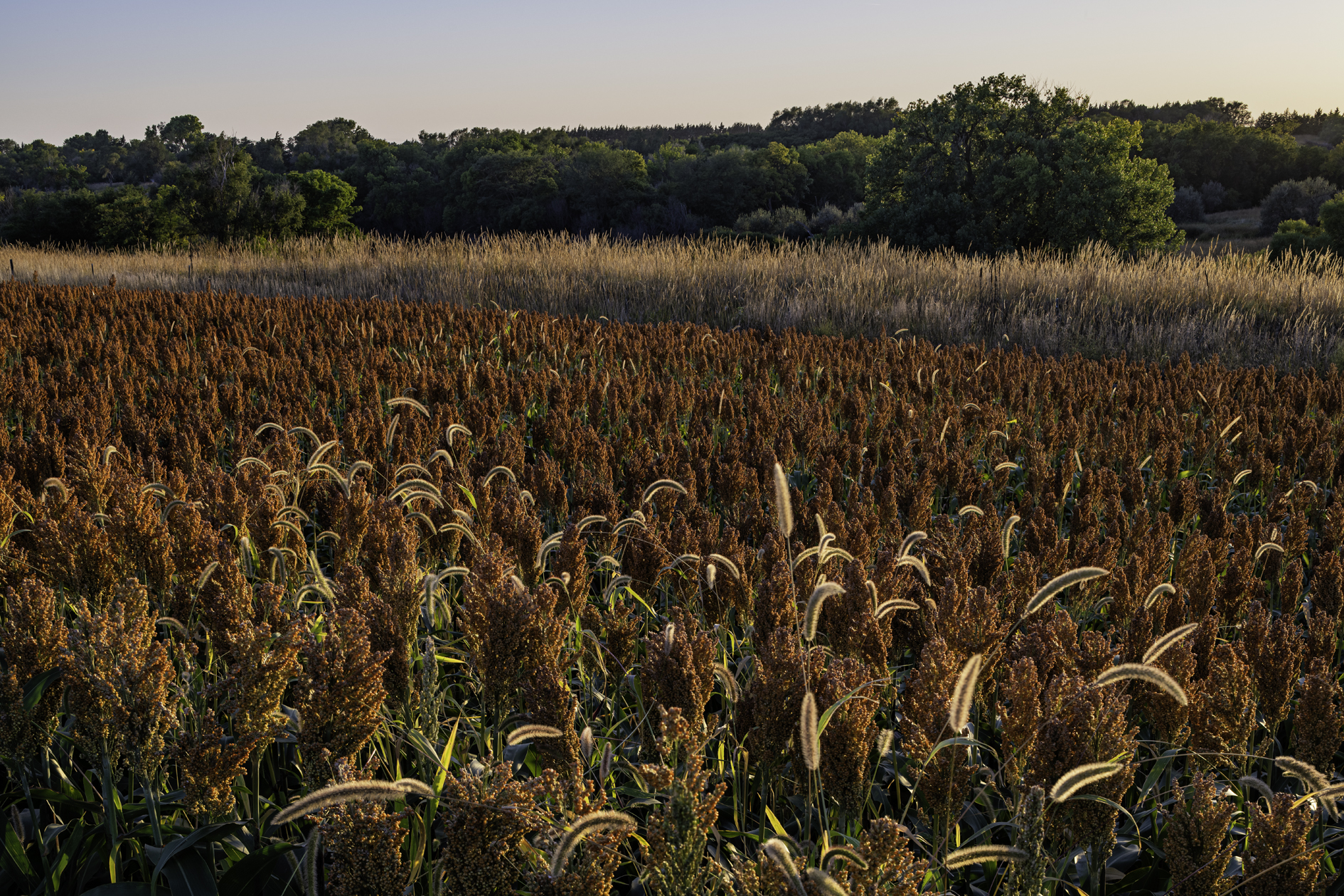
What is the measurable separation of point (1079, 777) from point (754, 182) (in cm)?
6597

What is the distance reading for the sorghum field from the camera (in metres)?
1.58

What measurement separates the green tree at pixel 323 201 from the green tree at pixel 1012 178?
3605 centimetres

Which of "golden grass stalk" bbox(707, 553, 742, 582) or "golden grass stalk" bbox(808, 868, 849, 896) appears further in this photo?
"golden grass stalk" bbox(707, 553, 742, 582)

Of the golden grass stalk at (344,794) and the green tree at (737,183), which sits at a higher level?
the green tree at (737,183)

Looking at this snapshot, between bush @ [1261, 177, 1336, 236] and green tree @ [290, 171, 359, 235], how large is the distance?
5493cm

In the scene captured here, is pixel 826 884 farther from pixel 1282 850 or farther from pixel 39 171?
pixel 39 171

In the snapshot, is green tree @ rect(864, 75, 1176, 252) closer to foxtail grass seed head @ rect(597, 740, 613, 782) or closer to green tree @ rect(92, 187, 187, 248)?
foxtail grass seed head @ rect(597, 740, 613, 782)

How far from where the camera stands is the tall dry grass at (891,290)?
12.8m

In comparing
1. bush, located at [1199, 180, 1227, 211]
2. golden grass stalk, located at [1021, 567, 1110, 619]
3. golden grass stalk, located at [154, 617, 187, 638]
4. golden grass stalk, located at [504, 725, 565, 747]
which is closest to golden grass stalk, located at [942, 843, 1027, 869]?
golden grass stalk, located at [1021, 567, 1110, 619]

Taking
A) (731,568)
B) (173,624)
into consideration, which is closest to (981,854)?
(731,568)

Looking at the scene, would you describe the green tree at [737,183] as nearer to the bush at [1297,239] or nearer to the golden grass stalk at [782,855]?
the bush at [1297,239]

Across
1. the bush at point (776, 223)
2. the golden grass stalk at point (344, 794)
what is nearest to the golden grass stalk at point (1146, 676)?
the golden grass stalk at point (344, 794)

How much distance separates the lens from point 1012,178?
33375mm

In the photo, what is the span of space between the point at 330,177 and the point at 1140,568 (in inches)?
2411
